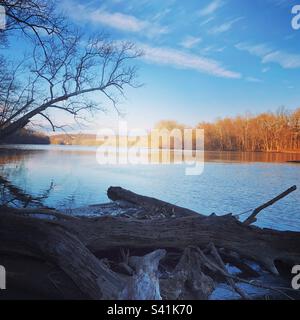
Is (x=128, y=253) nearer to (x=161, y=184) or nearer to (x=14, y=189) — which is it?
(x=161, y=184)

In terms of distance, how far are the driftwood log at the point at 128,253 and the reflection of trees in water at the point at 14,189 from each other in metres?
1.54

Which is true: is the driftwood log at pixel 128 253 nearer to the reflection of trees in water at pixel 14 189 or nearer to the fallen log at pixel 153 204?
the fallen log at pixel 153 204

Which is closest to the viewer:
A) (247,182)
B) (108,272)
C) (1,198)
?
(108,272)

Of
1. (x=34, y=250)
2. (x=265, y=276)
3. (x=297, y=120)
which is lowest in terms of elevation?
(x=265, y=276)

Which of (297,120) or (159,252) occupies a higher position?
(297,120)

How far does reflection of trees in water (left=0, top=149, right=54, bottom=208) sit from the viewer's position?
7530 mm

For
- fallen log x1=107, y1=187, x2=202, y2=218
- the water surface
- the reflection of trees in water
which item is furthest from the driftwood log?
the water surface

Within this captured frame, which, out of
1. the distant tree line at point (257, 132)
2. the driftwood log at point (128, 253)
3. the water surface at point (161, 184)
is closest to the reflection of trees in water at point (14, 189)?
the water surface at point (161, 184)

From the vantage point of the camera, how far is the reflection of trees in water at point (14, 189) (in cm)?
753

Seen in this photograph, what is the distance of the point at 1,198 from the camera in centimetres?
802

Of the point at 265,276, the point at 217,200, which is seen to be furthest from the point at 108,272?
the point at 217,200

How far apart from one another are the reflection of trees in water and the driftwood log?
154 cm
